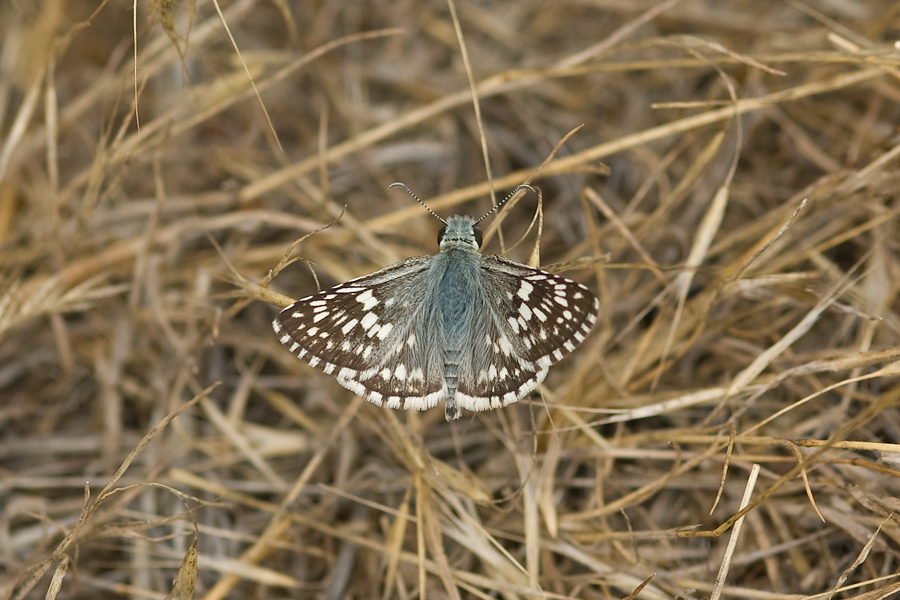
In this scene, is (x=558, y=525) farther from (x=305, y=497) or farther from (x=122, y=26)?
(x=122, y=26)

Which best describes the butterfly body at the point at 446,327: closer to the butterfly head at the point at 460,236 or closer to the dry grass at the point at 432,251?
the butterfly head at the point at 460,236

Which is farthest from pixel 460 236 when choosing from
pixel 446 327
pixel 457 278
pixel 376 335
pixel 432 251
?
pixel 432 251

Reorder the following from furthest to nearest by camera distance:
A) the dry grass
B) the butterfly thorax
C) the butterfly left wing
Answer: the dry grass, the butterfly thorax, the butterfly left wing

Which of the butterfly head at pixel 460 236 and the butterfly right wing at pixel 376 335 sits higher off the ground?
the butterfly head at pixel 460 236

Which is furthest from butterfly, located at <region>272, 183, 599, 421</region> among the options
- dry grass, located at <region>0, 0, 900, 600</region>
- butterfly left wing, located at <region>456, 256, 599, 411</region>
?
dry grass, located at <region>0, 0, 900, 600</region>

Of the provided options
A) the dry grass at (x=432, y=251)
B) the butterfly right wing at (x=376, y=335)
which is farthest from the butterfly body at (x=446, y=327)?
the dry grass at (x=432, y=251)

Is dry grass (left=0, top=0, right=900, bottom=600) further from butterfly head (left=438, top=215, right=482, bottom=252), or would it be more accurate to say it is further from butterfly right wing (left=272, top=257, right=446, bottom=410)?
butterfly head (left=438, top=215, right=482, bottom=252)

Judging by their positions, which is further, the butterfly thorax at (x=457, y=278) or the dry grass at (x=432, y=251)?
the dry grass at (x=432, y=251)
